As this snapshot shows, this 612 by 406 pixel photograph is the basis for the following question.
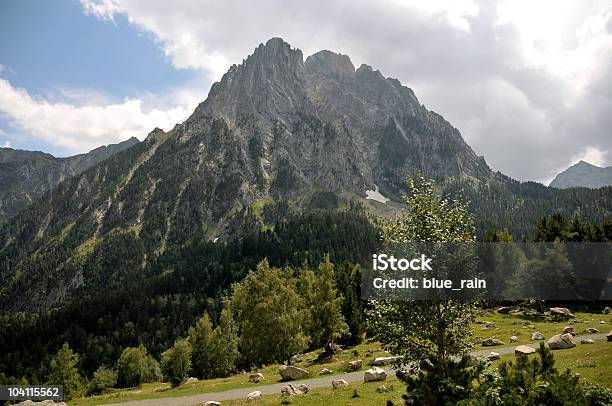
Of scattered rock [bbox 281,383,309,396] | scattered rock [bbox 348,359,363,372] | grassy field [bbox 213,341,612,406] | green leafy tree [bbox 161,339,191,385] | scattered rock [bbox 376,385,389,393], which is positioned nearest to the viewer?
grassy field [bbox 213,341,612,406]

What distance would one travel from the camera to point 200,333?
274 feet

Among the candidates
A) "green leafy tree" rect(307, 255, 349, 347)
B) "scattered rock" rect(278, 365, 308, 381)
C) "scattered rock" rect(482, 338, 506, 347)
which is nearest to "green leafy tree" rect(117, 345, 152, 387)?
"green leafy tree" rect(307, 255, 349, 347)

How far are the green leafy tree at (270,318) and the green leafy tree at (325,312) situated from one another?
18.7 ft

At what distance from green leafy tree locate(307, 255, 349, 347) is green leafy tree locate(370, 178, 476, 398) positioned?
45671 millimetres

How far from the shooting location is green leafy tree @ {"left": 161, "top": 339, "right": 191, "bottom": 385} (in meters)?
65.2

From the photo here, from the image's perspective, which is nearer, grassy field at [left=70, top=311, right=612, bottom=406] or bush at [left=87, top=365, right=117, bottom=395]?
grassy field at [left=70, top=311, right=612, bottom=406]

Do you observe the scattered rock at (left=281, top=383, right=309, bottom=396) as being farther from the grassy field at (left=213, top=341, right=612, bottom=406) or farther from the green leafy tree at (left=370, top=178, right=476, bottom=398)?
the green leafy tree at (left=370, top=178, right=476, bottom=398)

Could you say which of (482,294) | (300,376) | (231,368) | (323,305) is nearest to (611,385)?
(482,294)

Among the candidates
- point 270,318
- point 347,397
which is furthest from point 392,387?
point 270,318

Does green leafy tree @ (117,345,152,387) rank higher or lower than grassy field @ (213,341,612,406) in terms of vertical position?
lower

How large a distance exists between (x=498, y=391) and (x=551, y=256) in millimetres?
83790

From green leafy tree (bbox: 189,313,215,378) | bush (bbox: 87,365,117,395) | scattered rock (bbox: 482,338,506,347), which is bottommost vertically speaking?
bush (bbox: 87,365,117,395)

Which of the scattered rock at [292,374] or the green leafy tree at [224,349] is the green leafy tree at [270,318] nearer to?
the scattered rock at [292,374]

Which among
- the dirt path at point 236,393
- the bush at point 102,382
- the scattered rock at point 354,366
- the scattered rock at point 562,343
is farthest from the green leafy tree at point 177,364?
the bush at point 102,382
